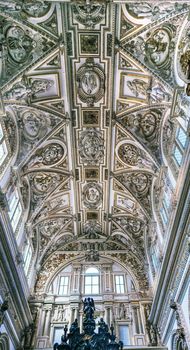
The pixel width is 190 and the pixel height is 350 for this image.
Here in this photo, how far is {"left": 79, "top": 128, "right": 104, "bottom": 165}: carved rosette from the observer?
13.6 metres

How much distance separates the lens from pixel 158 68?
1050 cm

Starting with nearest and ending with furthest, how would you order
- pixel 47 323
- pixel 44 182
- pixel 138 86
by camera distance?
1. pixel 138 86
2. pixel 47 323
3. pixel 44 182

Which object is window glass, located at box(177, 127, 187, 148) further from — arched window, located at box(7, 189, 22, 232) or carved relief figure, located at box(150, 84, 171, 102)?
arched window, located at box(7, 189, 22, 232)

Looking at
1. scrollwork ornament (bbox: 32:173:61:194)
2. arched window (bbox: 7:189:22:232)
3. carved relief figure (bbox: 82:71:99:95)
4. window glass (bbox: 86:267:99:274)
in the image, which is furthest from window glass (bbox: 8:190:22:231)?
window glass (bbox: 86:267:99:274)

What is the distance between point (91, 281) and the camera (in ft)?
54.3

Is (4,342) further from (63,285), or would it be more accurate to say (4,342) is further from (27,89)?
(27,89)

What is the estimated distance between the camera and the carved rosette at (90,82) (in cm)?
1134

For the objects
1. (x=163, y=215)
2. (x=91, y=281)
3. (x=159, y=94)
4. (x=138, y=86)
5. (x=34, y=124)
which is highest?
(x=138, y=86)

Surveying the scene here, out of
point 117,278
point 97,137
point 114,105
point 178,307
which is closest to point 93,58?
point 114,105

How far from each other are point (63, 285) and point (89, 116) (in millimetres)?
9922

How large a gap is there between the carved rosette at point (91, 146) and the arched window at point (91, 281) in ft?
22.9

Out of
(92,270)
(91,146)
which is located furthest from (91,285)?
(91,146)

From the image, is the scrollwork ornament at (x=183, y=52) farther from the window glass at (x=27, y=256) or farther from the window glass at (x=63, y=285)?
the window glass at (x=63, y=285)

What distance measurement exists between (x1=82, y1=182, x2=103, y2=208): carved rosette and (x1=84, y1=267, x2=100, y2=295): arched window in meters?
4.02
